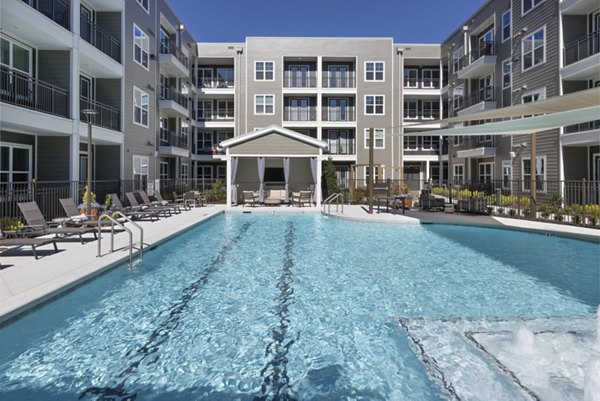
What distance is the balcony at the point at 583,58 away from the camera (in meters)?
17.5

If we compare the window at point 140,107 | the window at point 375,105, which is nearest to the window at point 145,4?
the window at point 140,107

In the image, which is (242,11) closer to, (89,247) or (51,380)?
(89,247)

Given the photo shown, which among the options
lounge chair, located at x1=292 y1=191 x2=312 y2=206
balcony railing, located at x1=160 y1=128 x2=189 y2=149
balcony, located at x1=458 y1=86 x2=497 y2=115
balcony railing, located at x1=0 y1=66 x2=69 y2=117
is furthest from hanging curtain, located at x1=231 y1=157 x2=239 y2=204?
balcony, located at x1=458 y1=86 x2=497 y2=115

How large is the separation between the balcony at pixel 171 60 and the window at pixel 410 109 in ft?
63.0

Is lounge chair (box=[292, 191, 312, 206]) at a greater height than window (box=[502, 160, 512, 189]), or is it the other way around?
window (box=[502, 160, 512, 189])

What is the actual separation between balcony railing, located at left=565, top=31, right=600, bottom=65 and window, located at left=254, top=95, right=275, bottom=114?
830 inches

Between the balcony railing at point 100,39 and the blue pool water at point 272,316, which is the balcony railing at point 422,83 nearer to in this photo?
the balcony railing at point 100,39

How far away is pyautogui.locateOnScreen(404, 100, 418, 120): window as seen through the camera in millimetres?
36969

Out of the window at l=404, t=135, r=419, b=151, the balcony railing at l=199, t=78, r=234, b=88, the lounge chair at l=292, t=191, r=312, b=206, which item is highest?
the balcony railing at l=199, t=78, r=234, b=88

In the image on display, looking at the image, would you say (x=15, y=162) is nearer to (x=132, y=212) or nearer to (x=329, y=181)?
(x=132, y=212)

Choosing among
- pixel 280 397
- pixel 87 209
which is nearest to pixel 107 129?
pixel 87 209

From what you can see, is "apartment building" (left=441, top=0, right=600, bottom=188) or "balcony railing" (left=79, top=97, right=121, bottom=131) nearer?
"balcony railing" (left=79, top=97, right=121, bottom=131)

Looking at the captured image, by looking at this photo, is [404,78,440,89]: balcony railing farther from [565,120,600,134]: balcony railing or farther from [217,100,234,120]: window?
[565,120,600,134]: balcony railing

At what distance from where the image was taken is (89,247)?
9.29 m
